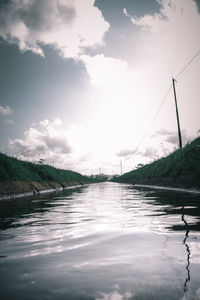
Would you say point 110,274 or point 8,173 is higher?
point 8,173

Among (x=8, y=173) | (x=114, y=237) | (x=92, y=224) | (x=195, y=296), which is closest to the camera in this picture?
(x=195, y=296)

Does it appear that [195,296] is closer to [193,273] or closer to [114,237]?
[193,273]

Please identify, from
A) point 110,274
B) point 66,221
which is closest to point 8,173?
point 66,221

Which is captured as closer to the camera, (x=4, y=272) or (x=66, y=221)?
(x=4, y=272)

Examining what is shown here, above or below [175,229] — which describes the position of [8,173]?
above

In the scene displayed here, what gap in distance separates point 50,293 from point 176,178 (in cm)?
2013

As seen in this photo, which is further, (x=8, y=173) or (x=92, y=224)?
(x=8, y=173)

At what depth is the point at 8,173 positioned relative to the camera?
19969 mm

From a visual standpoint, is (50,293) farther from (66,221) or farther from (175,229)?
(66,221)

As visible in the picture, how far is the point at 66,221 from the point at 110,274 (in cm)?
355

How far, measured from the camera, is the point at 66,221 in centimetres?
573

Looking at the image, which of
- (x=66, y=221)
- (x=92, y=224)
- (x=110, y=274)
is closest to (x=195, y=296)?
(x=110, y=274)

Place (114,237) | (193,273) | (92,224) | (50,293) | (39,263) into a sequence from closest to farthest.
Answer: (50,293)
(193,273)
(39,263)
(114,237)
(92,224)

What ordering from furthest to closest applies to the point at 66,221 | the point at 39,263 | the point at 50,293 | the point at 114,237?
1. the point at 66,221
2. the point at 114,237
3. the point at 39,263
4. the point at 50,293
